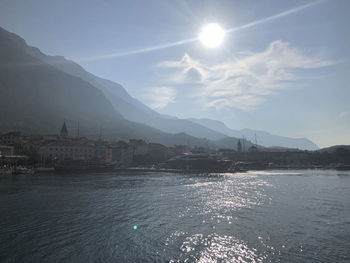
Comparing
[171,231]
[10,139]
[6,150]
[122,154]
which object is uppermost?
[10,139]

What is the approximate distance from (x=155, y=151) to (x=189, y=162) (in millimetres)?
36435

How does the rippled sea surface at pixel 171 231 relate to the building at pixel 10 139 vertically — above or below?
below

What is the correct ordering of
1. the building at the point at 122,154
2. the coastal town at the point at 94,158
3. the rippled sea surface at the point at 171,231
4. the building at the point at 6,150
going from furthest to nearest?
1. the building at the point at 122,154
2. the building at the point at 6,150
3. the coastal town at the point at 94,158
4. the rippled sea surface at the point at 171,231

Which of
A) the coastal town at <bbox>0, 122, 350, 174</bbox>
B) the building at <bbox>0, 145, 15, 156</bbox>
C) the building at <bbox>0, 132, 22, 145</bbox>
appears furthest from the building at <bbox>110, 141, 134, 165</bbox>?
the building at <bbox>0, 145, 15, 156</bbox>

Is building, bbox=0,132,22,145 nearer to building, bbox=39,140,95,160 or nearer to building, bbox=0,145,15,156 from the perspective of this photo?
building, bbox=39,140,95,160

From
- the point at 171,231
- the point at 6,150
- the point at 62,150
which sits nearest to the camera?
the point at 171,231

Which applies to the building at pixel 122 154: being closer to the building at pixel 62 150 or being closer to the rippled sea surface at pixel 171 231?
the building at pixel 62 150

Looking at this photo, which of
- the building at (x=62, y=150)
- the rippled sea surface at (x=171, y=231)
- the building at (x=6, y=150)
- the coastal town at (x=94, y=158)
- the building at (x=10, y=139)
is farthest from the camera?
the building at (x=10, y=139)

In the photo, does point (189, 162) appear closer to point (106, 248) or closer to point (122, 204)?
point (122, 204)

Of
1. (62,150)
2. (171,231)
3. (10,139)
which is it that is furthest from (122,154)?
(171,231)

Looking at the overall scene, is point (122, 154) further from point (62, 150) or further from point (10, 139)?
point (10, 139)

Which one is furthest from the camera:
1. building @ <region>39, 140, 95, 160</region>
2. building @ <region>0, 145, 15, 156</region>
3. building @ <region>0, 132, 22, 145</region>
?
building @ <region>0, 132, 22, 145</region>

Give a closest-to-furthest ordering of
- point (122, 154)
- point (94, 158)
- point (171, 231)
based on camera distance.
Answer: point (171, 231) → point (94, 158) → point (122, 154)

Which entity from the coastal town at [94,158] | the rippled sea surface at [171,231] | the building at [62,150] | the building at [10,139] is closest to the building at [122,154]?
the coastal town at [94,158]
